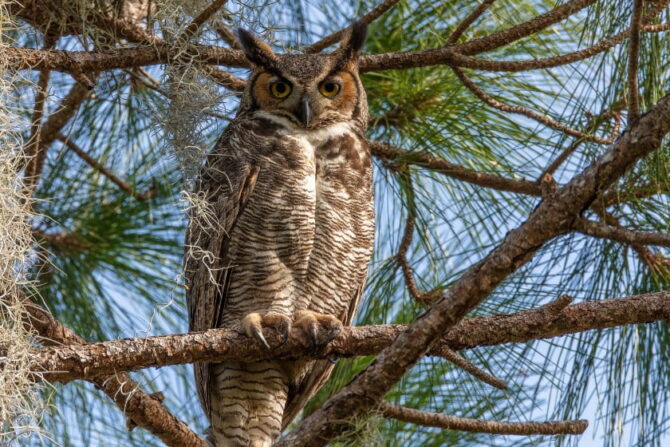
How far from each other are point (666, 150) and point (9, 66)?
1.26 m

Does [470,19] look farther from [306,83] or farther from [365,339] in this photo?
[365,339]

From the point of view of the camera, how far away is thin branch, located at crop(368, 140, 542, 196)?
1.97 m

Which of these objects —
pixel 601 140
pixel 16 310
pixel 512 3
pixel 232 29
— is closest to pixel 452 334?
pixel 601 140

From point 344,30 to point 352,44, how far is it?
0.05m

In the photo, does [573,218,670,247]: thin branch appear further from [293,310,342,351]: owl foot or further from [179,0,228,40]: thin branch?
[179,0,228,40]: thin branch

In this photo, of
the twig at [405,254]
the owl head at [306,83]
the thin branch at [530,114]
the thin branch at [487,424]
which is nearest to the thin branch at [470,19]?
the thin branch at [530,114]

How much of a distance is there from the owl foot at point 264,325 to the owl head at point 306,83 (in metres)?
0.49

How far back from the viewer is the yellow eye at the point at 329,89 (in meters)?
2.14

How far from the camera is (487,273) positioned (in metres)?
1.26

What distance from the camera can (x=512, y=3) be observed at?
7.84 feet

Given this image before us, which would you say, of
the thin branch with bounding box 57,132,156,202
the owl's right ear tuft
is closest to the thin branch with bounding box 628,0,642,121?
the owl's right ear tuft

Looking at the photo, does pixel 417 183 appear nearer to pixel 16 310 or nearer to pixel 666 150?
pixel 666 150

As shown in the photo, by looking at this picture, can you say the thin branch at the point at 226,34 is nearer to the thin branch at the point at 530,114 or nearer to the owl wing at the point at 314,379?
the thin branch at the point at 530,114

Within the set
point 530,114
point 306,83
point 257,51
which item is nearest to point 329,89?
point 306,83
